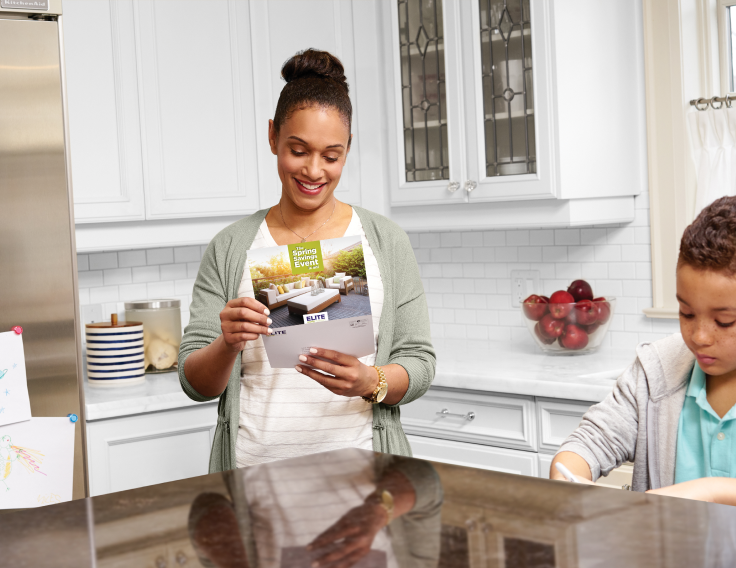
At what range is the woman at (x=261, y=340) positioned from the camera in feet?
4.74

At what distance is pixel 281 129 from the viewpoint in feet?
4.88

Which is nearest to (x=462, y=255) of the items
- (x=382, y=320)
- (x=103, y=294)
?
(x=103, y=294)

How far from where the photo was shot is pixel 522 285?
3.10 meters

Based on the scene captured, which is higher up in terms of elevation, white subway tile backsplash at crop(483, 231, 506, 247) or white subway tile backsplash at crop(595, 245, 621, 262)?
white subway tile backsplash at crop(483, 231, 506, 247)

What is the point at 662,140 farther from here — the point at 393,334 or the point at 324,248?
the point at 324,248

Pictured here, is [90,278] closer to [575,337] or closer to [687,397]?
[575,337]

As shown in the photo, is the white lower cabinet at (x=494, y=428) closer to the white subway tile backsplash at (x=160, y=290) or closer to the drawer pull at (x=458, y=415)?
the drawer pull at (x=458, y=415)

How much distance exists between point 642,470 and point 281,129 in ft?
2.67

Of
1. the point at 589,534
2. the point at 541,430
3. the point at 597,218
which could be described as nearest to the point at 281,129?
the point at 589,534

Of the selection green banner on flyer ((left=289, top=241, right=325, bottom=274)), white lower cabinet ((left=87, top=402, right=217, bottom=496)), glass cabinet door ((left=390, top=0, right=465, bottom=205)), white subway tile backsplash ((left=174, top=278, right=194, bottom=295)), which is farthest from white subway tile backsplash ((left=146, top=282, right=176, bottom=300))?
green banner on flyer ((left=289, top=241, right=325, bottom=274))

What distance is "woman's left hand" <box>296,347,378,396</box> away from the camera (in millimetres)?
1265

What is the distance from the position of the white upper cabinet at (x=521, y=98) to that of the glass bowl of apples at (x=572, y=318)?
0.25 m

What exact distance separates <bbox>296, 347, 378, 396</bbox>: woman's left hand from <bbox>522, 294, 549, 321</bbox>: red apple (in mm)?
1412

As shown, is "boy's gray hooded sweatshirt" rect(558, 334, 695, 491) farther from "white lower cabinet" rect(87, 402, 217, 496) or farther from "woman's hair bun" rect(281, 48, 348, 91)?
"white lower cabinet" rect(87, 402, 217, 496)
